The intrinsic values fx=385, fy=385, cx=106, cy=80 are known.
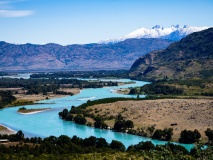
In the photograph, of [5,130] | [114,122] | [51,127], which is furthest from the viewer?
[114,122]

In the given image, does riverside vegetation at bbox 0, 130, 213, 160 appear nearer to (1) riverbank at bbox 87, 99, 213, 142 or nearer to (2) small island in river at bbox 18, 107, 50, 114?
(1) riverbank at bbox 87, 99, 213, 142

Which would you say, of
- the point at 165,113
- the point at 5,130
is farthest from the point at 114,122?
the point at 5,130

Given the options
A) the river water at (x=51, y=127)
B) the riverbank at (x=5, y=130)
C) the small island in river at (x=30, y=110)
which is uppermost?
the small island in river at (x=30, y=110)

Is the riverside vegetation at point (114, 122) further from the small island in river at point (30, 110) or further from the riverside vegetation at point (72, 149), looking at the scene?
the small island in river at point (30, 110)

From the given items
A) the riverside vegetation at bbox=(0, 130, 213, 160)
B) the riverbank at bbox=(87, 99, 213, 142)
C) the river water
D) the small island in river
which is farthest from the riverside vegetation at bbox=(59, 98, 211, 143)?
the small island in river

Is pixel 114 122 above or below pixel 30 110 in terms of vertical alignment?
below

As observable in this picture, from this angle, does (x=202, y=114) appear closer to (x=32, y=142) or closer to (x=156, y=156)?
(x=32, y=142)

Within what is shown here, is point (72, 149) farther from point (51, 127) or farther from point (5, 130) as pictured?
point (5, 130)

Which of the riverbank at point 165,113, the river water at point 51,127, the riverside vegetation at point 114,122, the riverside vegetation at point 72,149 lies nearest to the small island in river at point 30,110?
the river water at point 51,127
